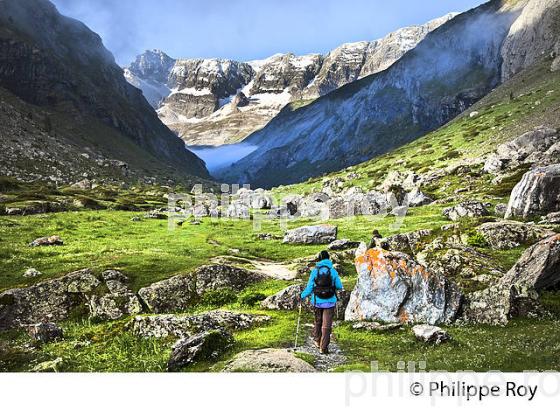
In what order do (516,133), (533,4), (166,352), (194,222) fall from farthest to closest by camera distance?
(533,4) → (516,133) → (194,222) → (166,352)

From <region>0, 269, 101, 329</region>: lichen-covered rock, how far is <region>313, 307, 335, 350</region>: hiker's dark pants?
15.5 m

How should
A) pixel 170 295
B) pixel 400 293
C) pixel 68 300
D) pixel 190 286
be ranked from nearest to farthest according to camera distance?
pixel 400 293, pixel 68 300, pixel 170 295, pixel 190 286

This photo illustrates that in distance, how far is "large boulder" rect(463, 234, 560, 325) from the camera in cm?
2189

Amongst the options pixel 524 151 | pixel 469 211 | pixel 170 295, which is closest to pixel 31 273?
pixel 170 295

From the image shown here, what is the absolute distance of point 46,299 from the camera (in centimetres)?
2716

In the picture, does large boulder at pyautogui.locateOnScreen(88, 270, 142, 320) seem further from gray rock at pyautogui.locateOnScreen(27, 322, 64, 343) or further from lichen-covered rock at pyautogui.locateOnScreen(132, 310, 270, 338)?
lichen-covered rock at pyautogui.locateOnScreen(132, 310, 270, 338)

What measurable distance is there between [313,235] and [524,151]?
182 ft

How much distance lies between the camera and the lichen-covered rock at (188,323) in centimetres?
2252

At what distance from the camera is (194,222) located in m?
70.3

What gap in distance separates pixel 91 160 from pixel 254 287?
171684 millimetres

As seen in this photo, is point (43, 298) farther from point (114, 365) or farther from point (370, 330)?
point (370, 330)

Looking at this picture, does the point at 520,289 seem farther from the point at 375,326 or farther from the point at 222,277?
the point at 222,277

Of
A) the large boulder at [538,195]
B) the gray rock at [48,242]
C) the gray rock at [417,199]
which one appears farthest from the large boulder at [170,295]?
the gray rock at [417,199]
